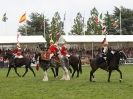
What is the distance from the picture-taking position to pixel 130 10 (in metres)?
109

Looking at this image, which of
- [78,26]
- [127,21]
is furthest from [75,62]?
[127,21]

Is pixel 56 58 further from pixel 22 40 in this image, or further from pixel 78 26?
pixel 78 26

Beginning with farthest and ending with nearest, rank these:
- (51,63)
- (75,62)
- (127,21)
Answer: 1. (127,21)
2. (75,62)
3. (51,63)

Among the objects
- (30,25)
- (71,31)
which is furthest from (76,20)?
(30,25)

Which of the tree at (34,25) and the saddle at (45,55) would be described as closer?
the saddle at (45,55)

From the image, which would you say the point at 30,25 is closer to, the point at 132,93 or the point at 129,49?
the point at 129,49

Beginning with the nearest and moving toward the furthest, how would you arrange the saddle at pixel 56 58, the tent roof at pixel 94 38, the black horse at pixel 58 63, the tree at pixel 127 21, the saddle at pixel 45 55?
the saddle at pixel 45 55
the black horse at pixel 58 63
the saddle at pixel 56 58
the tent roof at pixel 94 38
the tree at pixel 127 21

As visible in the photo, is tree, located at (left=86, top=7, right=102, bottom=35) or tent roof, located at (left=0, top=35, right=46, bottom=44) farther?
tree, located at (left=86, top=7, right=102, bottom=35)

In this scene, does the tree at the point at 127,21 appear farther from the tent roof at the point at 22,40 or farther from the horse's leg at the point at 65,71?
the horse's leg at the point at 65,71

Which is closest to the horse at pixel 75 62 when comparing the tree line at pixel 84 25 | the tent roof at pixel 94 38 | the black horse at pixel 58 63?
the black horse at pixel 58 63

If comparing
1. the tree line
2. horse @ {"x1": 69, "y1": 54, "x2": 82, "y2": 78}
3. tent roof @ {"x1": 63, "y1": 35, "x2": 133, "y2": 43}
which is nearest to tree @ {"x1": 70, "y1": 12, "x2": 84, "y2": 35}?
the tree line

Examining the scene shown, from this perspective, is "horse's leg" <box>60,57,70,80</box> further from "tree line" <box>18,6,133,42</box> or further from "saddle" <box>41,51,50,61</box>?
"tree line" <box>18,6,133,42</box>

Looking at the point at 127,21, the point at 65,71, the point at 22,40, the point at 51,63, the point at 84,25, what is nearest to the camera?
the point at 65,71

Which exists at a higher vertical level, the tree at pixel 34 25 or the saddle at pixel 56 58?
the tree at pixel 34 25
